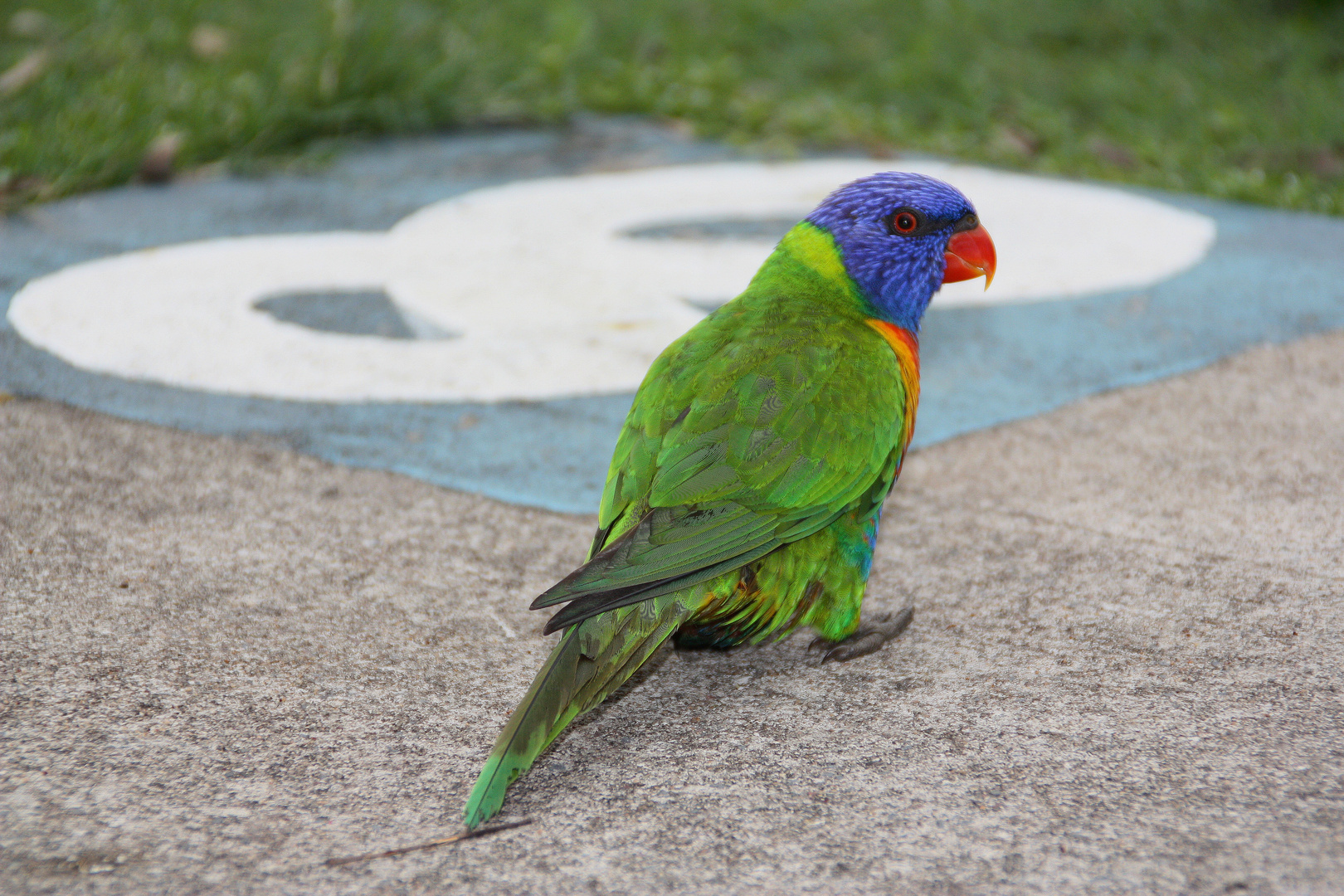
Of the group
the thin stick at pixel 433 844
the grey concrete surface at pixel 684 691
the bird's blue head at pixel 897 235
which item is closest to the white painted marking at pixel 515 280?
the grey concrete surface at pixel 684 691

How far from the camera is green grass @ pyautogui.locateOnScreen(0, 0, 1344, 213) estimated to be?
196 inches

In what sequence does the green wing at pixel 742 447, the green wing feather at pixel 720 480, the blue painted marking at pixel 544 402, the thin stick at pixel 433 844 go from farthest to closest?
1. the blue painted marking at pixel 544 402
2. the green wing at pixel 742 447
3. the green wing feather at pixel 720 480
4. the thin stick at pixel 433 844

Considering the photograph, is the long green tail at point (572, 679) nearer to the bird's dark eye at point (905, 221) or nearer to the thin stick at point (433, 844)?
the thin stick at point (433, 844)

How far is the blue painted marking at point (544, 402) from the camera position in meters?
3.04

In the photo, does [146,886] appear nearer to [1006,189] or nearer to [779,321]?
[779,321]

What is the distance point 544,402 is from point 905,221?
124cm

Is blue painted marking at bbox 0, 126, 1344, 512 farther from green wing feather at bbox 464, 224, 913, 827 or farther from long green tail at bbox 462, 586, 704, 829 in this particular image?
long green tail at bbox 462, 586, 704, 829

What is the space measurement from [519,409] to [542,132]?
288 centimetres

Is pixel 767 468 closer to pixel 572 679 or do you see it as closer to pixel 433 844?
pixel 572 679

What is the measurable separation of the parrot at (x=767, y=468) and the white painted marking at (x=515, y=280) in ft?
3.48

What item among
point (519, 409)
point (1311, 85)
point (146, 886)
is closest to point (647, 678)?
point (146, 886)

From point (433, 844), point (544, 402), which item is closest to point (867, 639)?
point (433, 844)

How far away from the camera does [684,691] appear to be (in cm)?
219

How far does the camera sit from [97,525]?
2559 mm
